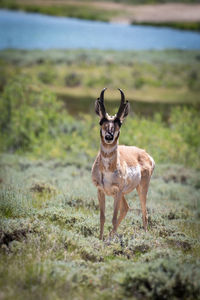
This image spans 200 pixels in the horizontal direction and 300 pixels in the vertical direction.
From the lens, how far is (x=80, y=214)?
803cm

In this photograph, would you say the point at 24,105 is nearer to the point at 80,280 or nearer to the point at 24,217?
the point at 24,217

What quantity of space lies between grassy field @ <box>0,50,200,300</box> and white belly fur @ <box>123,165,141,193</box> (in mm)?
757

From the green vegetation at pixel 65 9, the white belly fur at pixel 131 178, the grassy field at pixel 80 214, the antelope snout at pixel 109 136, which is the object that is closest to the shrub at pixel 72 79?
the grassy field at pixel 80 214

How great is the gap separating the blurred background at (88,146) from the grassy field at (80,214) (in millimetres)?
24

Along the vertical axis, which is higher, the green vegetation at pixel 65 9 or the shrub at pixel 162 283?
the green vegetation at pixel 65 9

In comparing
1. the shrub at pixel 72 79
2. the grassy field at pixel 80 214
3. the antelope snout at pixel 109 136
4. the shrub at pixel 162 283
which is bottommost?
the shrub at pixel 72 79

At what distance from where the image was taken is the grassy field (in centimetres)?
492

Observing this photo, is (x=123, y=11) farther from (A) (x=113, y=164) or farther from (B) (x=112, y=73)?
(A) (x=113, y=164)

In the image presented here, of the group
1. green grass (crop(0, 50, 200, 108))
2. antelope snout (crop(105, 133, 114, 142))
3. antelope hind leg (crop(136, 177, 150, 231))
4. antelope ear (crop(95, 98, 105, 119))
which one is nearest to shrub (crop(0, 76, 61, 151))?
green grass (crop(0, 50, 200, 108))

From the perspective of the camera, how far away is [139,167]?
7.48m

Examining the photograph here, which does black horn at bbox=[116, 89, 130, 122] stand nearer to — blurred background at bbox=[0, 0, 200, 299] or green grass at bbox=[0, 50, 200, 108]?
blurred background at bbox=[0, 0, 200, 299]

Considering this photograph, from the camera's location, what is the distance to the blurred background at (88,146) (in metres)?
5.09

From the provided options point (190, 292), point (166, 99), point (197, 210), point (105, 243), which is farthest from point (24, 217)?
point (166, 99)

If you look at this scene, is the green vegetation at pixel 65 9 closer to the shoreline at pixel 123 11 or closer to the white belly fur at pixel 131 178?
the shoreline at pixel 123 11
